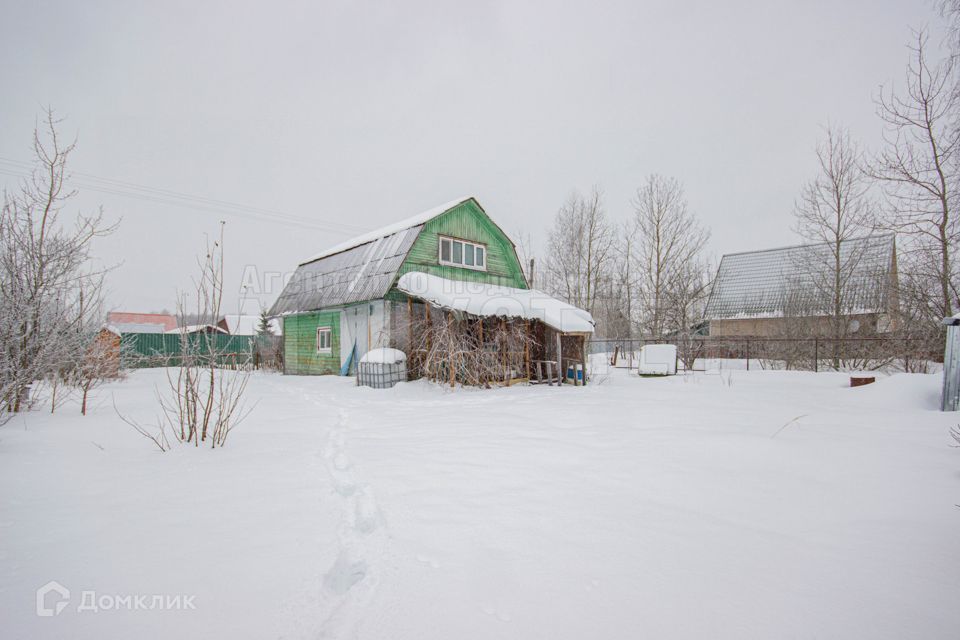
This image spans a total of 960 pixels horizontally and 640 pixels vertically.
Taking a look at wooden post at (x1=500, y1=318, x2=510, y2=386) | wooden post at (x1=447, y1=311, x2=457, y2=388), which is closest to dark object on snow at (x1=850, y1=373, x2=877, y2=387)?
wooden post at (x1=500, y1=318, x2=510, y2=386)

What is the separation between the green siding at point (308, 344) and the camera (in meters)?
13.3

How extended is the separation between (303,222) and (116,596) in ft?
91.9

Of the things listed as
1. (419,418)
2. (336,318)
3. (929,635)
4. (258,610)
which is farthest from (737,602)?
(336,318)

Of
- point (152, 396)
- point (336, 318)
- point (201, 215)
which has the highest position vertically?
point (201, 215)

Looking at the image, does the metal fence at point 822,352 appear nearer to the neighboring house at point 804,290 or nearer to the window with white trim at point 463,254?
the neighboring house at point 804,290

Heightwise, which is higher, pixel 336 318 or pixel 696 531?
pixel 336 318

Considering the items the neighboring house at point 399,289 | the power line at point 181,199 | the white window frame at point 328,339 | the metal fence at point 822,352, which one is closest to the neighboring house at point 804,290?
the metal fence at point 822,352

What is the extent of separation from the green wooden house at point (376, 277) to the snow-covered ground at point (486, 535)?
729 centimetres

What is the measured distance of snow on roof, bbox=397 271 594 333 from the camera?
926 centimetres

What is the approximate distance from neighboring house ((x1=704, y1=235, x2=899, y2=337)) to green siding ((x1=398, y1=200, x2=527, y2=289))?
37.2 ft

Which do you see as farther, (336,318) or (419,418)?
(336,318)

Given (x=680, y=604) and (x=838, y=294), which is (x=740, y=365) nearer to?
(x=838, y=294)

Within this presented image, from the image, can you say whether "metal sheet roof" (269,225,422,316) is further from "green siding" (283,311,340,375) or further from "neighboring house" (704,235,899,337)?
"neighboring house" (704,235,899,337)

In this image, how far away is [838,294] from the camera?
43.2 feet
